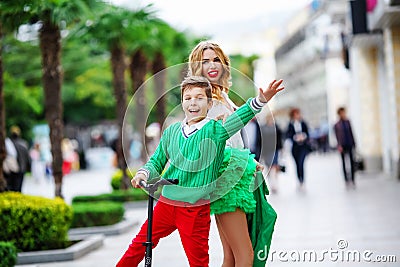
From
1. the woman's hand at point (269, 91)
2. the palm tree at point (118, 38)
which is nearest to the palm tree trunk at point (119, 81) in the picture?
the palm tree at point (118, 38)

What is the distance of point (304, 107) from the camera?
112 m

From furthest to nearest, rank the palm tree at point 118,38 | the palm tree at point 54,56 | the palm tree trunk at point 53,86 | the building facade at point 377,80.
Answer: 1. the building facade at point 377,80
2. the palm tree at point 118,38
3. the palm tree trunk at point 53,86
4. the palm tree at point 54,56

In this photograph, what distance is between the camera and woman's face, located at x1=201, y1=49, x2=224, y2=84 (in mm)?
5793

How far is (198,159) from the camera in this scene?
5.49 metres

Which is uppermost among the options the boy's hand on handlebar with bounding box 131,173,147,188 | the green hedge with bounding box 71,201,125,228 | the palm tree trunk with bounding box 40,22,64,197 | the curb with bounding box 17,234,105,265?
the palm tree trunk with bounding box 40,22,64,197

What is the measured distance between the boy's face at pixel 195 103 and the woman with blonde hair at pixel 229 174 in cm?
15

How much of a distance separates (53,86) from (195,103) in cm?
893

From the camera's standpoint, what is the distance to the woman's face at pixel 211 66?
5793 millimetres

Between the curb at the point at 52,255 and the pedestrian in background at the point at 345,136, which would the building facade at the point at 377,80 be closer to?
the pedestrian in background at the point at 345,136

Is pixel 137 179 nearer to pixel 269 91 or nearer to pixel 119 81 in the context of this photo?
pixel 269 91

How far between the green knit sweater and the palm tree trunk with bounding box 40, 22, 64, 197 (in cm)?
864

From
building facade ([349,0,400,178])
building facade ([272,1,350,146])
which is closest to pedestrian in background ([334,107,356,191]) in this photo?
building facade ([349,0,400,178])

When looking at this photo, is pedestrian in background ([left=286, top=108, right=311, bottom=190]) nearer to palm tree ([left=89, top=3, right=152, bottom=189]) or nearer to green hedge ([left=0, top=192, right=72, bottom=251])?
palm tree ([left=89, top=3, right=152, bottom=189])

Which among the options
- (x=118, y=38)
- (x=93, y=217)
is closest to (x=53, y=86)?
(x=93, y=217)
